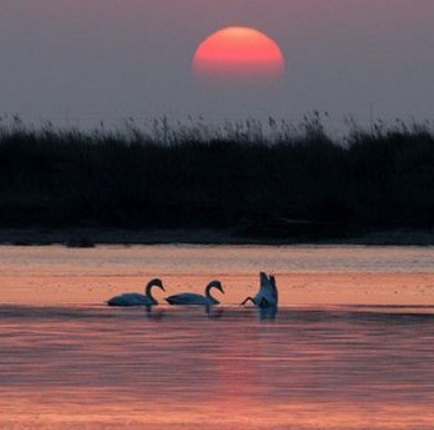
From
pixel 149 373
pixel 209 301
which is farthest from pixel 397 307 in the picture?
pixel 149 373

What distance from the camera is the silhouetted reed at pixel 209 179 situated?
35.9 metres

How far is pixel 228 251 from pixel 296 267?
453 cm

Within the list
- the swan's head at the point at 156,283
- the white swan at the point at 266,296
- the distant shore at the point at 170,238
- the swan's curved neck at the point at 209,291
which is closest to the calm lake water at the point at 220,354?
the white swan at the point at 266,296

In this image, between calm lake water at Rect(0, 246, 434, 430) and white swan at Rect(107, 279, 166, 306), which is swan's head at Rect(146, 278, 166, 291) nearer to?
calm lake water at Rect(0, 246, 434, 430)

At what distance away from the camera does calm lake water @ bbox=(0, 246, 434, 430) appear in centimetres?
1091

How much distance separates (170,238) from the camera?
3378 centimetres

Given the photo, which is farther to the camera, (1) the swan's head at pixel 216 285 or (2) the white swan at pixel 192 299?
(1) the swan's head at pixel 216 285

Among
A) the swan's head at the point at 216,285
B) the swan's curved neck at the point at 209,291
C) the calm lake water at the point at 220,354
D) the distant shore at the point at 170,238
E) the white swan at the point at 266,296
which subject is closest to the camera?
the calm lake water at the point at 220,354

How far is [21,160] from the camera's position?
39.5 metres

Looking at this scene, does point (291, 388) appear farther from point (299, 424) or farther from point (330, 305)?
point (330, 305)

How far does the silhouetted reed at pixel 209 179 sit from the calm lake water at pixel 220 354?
37.3ft

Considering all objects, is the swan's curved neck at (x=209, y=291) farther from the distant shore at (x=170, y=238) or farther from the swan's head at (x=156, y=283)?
the distant shore at (x=170, y=238)

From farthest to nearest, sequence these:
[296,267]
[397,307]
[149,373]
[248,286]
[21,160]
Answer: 1. [21,160]
2. [296,267]
3. [248,286]
4. [397,307]
5. [149,373]

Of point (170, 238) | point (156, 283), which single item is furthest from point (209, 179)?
point (156, 283)
